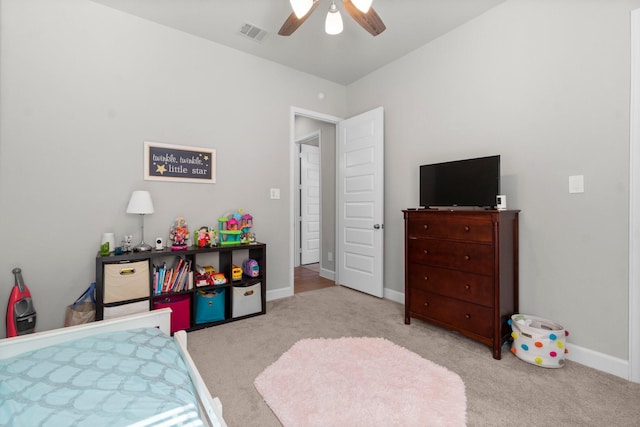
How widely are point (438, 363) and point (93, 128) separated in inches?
129

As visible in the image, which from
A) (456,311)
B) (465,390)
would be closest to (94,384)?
(465,390)

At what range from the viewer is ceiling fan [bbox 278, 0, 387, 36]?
→ 6.13 feet

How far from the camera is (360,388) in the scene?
5.82 feet

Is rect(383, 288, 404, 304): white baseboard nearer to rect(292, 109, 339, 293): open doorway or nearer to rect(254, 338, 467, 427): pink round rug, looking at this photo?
rect(292, 109, 339, 293): open doorway

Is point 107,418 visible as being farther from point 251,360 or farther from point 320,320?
point 320,320

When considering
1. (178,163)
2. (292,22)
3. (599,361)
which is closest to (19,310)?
(178,163)

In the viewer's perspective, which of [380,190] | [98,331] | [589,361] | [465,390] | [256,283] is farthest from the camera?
[380,190]

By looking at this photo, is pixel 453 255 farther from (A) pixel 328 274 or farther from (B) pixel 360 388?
(A) pixel 328 274

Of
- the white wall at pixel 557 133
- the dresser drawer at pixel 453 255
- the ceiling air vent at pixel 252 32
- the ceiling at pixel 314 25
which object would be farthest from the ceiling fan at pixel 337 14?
the dresser drawer at pixel 453 255

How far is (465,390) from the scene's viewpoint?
1.77m

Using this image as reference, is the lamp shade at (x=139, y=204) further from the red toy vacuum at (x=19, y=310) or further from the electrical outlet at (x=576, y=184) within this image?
the electrical outlet at (x=576, y=184)

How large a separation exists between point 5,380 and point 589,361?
3164 mm

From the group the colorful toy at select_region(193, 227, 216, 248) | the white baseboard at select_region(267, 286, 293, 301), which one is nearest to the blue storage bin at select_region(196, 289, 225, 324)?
the colorful toy at select_region(193, 227, 216, 248)

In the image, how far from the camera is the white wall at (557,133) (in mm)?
1967
